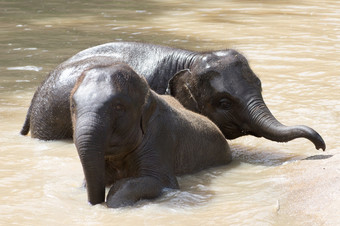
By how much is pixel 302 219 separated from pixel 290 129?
7.55 feet

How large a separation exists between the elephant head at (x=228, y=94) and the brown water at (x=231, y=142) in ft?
1.09

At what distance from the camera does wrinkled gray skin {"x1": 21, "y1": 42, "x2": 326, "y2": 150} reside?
851 cm

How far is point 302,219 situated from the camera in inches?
233

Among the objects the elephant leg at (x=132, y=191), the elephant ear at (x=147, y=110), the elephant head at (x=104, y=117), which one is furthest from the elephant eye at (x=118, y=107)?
the elephant leg at (x=132, y=191)

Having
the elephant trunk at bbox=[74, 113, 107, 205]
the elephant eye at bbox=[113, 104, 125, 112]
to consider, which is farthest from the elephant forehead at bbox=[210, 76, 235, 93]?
the elephant trunk at bbox=[74, 113, 107, 205]

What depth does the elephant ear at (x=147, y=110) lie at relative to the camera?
6.81 metres

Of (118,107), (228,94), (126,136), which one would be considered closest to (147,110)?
(126,136)

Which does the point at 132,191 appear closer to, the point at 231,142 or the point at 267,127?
the point at 267,127

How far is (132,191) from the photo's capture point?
21.5 feet

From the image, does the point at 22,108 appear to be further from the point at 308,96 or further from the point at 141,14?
the point at 141,14

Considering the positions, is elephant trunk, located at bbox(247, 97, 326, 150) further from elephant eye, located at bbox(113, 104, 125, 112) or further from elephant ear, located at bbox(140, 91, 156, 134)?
elephant eye, located at bbox(113, 104, 125, 112)

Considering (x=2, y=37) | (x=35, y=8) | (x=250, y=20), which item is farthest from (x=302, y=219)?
(x=35, y=8)

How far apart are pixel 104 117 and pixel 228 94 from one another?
107 inches

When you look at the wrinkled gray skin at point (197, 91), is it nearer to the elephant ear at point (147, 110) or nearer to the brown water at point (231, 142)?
the brown water at point (231, 142)
